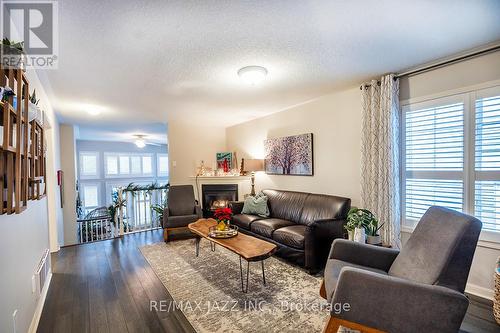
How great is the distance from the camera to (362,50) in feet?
7.45

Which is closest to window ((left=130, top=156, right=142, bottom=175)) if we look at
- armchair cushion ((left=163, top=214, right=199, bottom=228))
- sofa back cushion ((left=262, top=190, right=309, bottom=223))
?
armchair cushion ((left=163, top=214, right=199, bottom=228))

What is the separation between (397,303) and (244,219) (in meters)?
2.83

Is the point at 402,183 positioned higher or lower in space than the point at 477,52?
lower

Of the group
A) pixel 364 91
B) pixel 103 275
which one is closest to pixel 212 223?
pixel 103 275

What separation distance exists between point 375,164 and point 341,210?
0.75 m

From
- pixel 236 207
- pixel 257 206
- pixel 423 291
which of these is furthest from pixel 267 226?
pixel 423 291

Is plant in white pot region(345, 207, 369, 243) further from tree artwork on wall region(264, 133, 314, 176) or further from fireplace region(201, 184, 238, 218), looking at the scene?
fireplace region(201, 184, 238, 218)

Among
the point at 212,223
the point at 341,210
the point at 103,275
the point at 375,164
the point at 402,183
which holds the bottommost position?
the point at 103,275

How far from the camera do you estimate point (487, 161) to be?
2.31 m

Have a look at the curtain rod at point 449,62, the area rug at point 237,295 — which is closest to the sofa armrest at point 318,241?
the area rug at point 237,295

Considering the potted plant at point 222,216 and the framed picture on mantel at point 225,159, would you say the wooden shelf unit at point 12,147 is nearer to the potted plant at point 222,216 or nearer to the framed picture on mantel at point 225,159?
the potted plant at point 222,216

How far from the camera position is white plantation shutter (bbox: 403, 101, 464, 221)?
252 centimetres

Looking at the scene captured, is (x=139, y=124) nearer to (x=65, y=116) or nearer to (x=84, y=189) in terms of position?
(x=65, y=116)

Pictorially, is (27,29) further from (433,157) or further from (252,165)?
(433,157)
